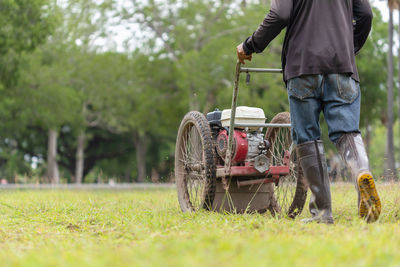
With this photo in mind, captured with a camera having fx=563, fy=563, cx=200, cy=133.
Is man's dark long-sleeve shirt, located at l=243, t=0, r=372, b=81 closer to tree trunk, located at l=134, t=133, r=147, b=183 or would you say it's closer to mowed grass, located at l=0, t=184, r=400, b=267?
mowed grass, located at l=0, t=184, r=400, b=267

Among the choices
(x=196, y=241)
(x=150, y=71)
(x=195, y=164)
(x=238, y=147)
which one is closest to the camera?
(x=196, y=241)

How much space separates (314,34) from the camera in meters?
4.05

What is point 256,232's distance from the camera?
3264 mm

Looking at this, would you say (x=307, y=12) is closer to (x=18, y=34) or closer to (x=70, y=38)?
(x=18, y=34)

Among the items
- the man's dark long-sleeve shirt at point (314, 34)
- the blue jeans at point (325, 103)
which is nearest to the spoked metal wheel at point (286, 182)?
the blue jeans at point (325, 103)

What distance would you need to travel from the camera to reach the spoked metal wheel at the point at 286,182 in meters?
4.93

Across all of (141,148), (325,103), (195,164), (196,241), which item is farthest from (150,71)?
(196,241)

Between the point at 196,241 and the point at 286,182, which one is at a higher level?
the point at 286,182

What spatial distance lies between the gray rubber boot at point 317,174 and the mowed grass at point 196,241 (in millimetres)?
216

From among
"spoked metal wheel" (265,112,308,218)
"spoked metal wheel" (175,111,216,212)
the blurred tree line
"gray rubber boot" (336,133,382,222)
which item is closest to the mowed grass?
"gray rubber boot" (336,133,382,222)

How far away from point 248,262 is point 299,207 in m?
2.85

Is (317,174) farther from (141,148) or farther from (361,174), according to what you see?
(141,148)

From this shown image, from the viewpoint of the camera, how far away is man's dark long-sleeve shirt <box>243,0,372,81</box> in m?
4.03

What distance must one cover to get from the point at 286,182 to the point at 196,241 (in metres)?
2.65
